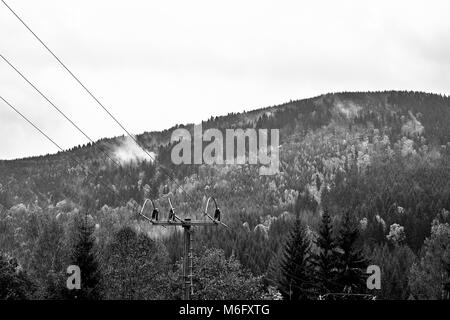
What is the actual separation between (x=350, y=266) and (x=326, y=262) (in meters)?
2.21

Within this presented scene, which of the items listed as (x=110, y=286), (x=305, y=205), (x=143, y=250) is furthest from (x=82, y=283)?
(x=305, y=205)

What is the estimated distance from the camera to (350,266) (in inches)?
2283

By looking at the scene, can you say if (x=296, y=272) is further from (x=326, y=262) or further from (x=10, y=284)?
(x=10, y=284)

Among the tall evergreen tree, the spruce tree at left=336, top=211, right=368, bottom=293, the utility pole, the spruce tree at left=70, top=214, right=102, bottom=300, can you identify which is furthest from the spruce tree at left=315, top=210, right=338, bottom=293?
the utility pole

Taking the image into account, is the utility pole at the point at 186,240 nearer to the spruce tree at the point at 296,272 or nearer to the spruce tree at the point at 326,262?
the spruce tree at the point at 326,262

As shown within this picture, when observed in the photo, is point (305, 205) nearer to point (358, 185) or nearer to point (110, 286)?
point (358, 185)

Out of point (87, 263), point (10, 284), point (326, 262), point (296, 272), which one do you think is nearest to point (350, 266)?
point (326, 262)

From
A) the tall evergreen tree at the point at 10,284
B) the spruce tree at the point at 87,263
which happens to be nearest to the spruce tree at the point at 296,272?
the spruce tree at the point at 87,263

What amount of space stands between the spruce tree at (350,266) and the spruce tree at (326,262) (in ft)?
1.77

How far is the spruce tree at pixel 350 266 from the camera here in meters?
57.7

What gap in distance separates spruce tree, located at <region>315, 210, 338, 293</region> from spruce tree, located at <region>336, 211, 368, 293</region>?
539mm

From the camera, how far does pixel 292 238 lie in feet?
213

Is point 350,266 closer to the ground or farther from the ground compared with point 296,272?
farther from the ground
